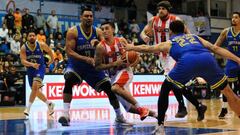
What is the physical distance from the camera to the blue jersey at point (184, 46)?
20.6ft

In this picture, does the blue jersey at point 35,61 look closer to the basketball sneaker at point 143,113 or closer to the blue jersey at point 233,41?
the basketball sneaker at point 143,113

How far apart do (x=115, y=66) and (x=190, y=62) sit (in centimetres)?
169

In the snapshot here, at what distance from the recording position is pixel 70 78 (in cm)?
771

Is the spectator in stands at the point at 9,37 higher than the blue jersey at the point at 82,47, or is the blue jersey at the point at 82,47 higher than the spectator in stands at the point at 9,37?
the spectator in stands at the point at 9,37

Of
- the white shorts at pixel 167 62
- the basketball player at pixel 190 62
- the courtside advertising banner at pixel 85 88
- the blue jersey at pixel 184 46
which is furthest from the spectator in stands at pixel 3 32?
the blue jersey at pixel 184 46

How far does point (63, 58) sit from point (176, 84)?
12.3m

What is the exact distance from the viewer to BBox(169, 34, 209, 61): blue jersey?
247 inches

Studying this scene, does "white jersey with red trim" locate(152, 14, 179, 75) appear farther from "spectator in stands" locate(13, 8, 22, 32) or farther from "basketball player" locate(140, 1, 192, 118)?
"spectator in stands" locate(13, 8, 22, 32)

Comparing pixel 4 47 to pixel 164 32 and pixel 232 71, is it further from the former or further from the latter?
pixel 232 71

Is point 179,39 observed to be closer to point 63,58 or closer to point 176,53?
point 176,53

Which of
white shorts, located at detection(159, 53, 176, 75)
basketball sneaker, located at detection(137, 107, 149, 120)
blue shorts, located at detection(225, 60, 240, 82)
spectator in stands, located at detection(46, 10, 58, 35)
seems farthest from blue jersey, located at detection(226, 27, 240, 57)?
spectator in stands, located at detection(46, 10, 58, 35)

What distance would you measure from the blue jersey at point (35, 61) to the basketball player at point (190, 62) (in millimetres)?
4491

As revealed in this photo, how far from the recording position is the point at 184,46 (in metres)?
6.32

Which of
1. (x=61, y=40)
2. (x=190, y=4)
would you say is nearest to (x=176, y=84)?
(x=61, y=40)
